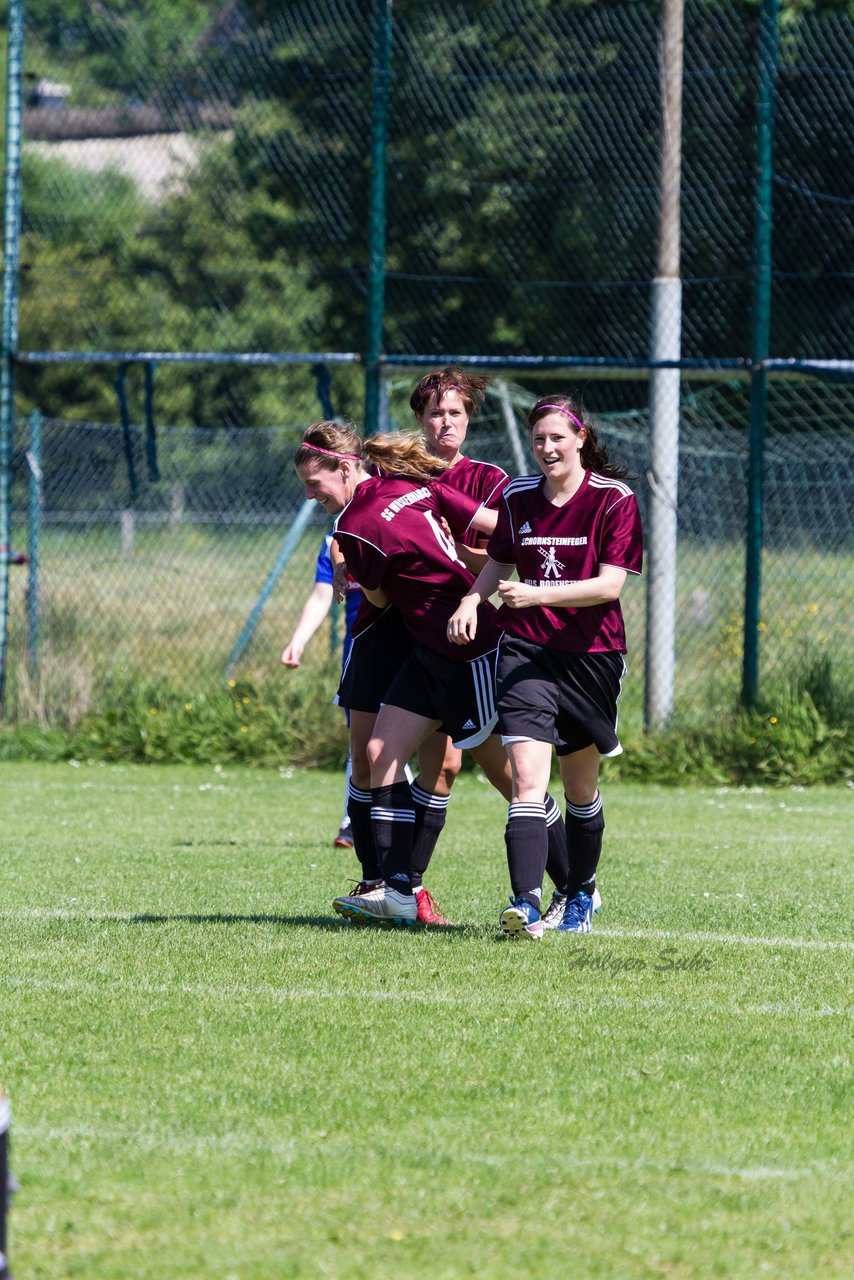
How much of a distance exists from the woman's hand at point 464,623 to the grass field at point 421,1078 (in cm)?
99

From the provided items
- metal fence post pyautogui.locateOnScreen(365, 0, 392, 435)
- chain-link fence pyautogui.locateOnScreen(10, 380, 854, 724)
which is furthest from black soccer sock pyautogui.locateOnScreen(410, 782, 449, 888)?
metal fence post pyautogui.locateOnScreen(365, 0, 392, 435)

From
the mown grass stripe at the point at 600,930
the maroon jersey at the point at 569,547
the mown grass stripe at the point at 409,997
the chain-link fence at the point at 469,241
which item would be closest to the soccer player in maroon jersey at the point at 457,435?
the maroon jersey at the point at 569,547

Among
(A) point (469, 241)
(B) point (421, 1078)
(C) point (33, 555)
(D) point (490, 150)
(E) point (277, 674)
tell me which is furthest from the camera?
(A) point (469, 241)

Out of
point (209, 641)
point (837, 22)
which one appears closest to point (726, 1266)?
point (209, 641)

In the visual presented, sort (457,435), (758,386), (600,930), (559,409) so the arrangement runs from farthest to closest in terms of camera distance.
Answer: (758,386) → (457,435) → (600,930) → (559,409)

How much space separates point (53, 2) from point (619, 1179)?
12.5 metres

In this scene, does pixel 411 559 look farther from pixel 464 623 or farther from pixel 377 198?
pixel 377 198

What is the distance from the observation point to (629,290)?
14508 millimetres

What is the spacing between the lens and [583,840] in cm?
575

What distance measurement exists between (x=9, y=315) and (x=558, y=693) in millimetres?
7675

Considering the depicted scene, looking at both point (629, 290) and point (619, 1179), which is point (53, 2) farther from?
point (619, 1179)

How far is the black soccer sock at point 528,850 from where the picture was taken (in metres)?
5.35

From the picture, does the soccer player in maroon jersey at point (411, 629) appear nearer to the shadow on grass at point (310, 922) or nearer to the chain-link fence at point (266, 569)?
the shadow on grass at point (310, 922)

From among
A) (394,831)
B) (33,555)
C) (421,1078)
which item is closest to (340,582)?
(394,831)
